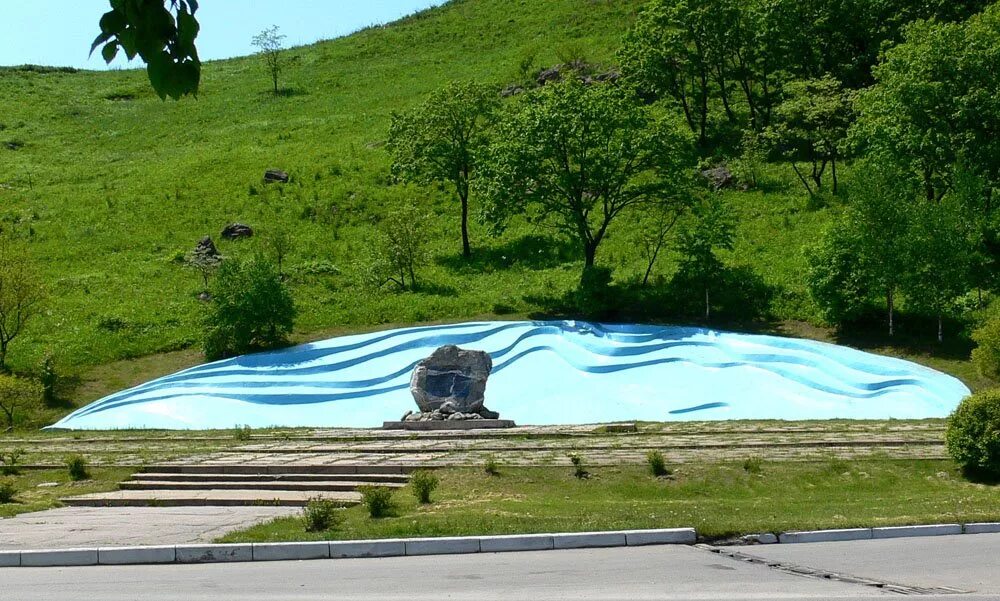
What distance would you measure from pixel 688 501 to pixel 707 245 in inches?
924

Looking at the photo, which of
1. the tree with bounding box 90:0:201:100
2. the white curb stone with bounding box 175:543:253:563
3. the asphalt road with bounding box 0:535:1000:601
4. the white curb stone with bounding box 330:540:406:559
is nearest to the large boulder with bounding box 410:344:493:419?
the white curb stone with bounding box 330:540:406:559

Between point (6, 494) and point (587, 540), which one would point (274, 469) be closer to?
point (6, 494)

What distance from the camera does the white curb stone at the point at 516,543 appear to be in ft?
35.3

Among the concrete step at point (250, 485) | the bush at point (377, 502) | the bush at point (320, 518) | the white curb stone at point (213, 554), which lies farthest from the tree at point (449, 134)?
the white curb stone at point (213, 554)

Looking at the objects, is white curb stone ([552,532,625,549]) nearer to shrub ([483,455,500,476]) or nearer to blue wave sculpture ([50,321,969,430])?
shrub ([483,455,500,476])

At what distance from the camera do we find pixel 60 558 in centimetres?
1055

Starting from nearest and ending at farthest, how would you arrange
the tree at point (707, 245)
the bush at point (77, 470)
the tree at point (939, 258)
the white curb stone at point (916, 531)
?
the white curb stone at point (916, 531) → the bush at point (77, 470) → the tree at point (939, 258) → the tree at point (707, 245)

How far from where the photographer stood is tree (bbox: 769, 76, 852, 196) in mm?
43312

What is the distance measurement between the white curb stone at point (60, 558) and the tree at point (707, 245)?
28.6 meters

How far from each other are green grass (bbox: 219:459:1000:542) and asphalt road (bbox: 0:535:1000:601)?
2.93 feet

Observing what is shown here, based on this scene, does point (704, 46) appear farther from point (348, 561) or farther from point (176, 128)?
point (348, 561)

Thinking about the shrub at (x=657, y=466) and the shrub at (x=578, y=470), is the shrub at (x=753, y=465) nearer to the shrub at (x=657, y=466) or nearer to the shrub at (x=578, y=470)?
the shrub at (x=657, y=466)

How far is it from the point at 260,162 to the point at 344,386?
29.4 metres

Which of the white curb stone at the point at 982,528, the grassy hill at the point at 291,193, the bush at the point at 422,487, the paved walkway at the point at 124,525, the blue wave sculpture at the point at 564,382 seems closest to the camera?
the white curb stone at the point at 982,528
